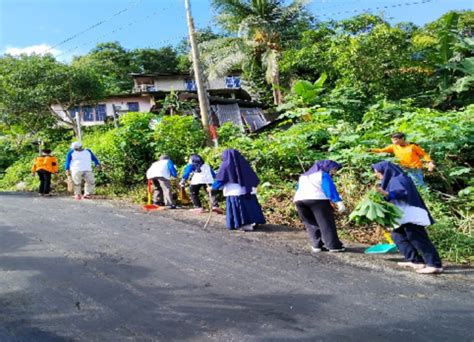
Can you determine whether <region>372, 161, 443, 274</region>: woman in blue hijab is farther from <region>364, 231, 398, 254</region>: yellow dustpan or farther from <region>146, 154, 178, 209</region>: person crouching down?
<region>146, 154, 178, 209</region>: person crouching down

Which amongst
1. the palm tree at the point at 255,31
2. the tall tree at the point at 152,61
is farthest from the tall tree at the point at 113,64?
the palm tree at the point at 255,31

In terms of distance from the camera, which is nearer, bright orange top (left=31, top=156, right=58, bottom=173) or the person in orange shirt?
the person in orange shirt

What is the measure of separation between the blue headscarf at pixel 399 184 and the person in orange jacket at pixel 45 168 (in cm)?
1080

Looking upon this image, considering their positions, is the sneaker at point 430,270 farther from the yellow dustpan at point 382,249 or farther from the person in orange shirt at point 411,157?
the person in orange shirt at point 411,157

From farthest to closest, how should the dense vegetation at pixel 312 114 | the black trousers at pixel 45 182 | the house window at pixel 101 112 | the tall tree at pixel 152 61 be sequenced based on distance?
1. the tall tree at pixel 152 61
2. the house window at pixel 101 112
3. the black trousers at pixel 45 182
4. the dense vegetation at pixel 312 114

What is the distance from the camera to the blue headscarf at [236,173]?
331 inches

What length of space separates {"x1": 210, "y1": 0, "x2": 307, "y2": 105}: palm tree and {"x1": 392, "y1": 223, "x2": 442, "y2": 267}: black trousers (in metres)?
17.7

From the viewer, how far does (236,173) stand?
8.41 meters

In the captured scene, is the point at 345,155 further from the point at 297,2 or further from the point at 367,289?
the point at 297,2

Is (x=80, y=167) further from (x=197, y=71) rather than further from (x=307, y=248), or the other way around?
(x=307, y=248)

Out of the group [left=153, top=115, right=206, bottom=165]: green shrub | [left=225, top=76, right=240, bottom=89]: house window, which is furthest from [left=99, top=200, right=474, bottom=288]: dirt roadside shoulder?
[left=225, top=76, right=240, bottom=89]: house window

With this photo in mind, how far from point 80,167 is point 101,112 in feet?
77.4

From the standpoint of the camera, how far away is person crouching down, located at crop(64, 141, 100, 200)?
12.4m

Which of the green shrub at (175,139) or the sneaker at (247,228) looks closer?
the sneaker at (247,228)
